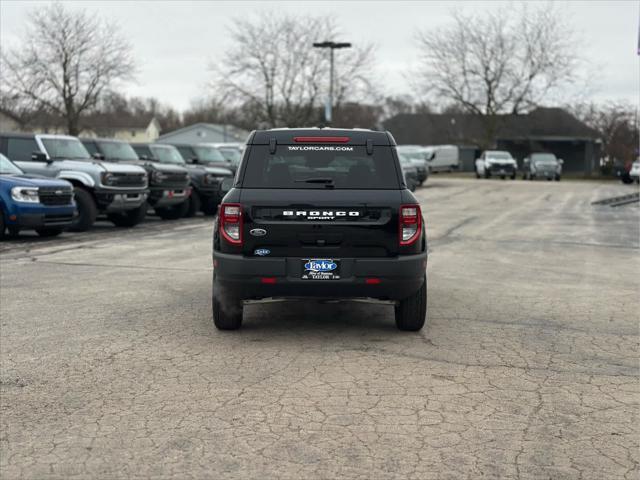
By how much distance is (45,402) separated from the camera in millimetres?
5164

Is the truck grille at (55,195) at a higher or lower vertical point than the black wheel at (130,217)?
higher

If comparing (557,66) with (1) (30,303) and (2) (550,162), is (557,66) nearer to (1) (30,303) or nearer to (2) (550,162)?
(2) (550,162)

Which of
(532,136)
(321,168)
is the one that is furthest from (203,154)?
(532,136)

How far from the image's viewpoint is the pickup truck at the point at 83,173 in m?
16.6

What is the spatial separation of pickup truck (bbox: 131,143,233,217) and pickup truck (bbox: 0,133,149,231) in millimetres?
3763

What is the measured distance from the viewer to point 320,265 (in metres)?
6.59

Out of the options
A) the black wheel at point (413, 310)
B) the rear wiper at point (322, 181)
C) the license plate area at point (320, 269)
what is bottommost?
the black wheel at point (413, 310)

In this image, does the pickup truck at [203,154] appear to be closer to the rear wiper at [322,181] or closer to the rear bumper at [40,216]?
the rear bumper at [40,216]

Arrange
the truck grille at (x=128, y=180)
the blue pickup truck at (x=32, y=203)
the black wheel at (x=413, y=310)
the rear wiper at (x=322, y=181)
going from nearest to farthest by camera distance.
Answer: the rear wiper at (x=322, y=181) → the black wheel at (x=413, y=310) → the blue pickup truck at (x=32, y=203) → the truck grille at (x=128, y=180)

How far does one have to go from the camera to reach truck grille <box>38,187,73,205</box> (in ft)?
47.3

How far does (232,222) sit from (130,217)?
12043 mm

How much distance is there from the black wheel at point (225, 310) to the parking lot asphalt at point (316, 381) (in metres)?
0.13

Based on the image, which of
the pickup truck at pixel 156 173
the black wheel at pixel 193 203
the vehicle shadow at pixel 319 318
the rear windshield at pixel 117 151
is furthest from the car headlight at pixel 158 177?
the vehicle shadow at pixel 319 318

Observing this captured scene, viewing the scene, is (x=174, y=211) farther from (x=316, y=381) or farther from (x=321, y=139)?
(x=316, y=381)
